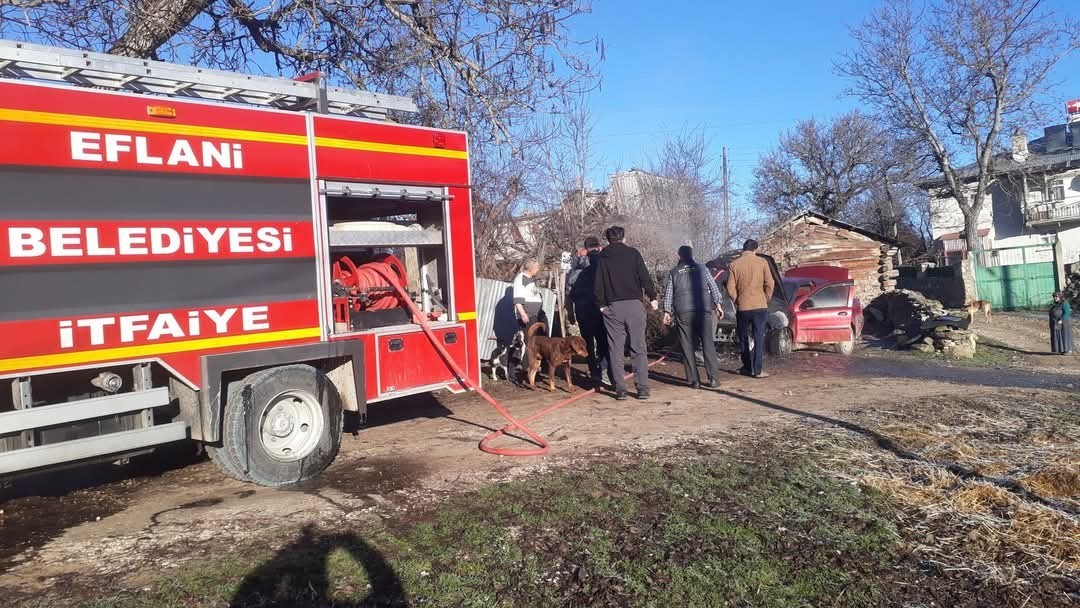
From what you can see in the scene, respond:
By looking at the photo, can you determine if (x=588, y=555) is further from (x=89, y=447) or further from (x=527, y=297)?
(x=527, y=297)

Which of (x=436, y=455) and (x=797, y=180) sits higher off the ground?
(x=797, y=180)

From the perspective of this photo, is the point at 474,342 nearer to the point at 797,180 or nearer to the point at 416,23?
the point at 416,23

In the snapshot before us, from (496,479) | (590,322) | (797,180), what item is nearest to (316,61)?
(590,322)

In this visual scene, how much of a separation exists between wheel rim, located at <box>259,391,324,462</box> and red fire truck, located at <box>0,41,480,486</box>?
0.4 inches

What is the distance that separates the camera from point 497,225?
14.4 m

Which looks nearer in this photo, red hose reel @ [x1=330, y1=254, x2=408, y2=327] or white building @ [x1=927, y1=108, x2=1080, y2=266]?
red hose reel @ [x1=330, y1=254, x2=408, y2=327]

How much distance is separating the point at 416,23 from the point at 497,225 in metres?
4.15

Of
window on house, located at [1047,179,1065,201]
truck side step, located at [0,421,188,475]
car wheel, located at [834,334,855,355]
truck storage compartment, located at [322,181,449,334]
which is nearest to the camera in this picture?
truck side step, located at [0,421,188,475]

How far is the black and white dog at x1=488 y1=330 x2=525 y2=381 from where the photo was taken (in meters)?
11.4

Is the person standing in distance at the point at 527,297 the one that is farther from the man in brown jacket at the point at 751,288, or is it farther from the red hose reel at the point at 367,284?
the red hose reel at the point at 367,284

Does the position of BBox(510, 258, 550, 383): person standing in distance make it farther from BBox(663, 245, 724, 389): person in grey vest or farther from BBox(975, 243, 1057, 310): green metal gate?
BBox(975, 243, 1057, 310): green metal gate

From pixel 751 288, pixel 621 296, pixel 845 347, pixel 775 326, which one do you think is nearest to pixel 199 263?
pixel 621 296

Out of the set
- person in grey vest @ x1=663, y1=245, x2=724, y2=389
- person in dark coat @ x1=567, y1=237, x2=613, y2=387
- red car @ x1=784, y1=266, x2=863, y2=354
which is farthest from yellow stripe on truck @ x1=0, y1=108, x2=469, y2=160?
red car @ x1=784, y1=266, x2=863, y2=354

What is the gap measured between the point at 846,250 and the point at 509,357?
680 inches
